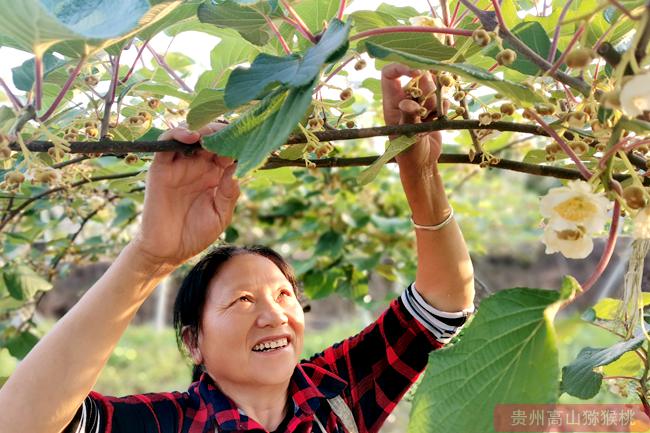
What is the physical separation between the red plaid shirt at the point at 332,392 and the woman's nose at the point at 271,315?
0.13 m

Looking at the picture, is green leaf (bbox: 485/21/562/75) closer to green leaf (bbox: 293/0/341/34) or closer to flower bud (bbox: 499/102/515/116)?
flower bud (bbox: 499/102/515/116)

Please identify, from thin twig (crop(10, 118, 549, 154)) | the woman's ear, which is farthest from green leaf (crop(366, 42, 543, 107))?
the woman's ear

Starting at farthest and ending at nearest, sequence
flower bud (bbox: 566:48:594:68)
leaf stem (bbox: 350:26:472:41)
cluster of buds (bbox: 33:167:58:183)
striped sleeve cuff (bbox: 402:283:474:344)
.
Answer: striped sleeve cuff (bbox: 402:283:474:344) < cluster of buds (bbox: 33:167:58:183) < leaf stem (bbox: 350:26:472:41) < flower bud (bbox: 566:48:594:68)

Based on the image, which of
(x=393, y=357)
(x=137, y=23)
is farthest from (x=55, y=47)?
(x=393, y=357)

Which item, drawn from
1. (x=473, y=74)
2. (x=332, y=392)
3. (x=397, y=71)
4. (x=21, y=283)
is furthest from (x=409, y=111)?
(x=21, y=283)

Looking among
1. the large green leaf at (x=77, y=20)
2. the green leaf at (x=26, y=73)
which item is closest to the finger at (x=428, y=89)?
the large green leaf at (x=77, y=20)

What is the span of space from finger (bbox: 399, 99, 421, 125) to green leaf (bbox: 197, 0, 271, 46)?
0.17 meters

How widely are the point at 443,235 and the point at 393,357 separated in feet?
0.81

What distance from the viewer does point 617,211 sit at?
65 centimetres

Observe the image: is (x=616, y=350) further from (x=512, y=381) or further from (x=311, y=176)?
(x=311, y=176)

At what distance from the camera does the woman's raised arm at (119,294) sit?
949 millimetres

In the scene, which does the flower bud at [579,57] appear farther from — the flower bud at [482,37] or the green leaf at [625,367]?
the green leaf at [625,367]

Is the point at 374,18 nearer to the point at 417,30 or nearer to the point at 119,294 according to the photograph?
the point at 417,30

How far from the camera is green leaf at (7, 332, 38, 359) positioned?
6.16 ft
